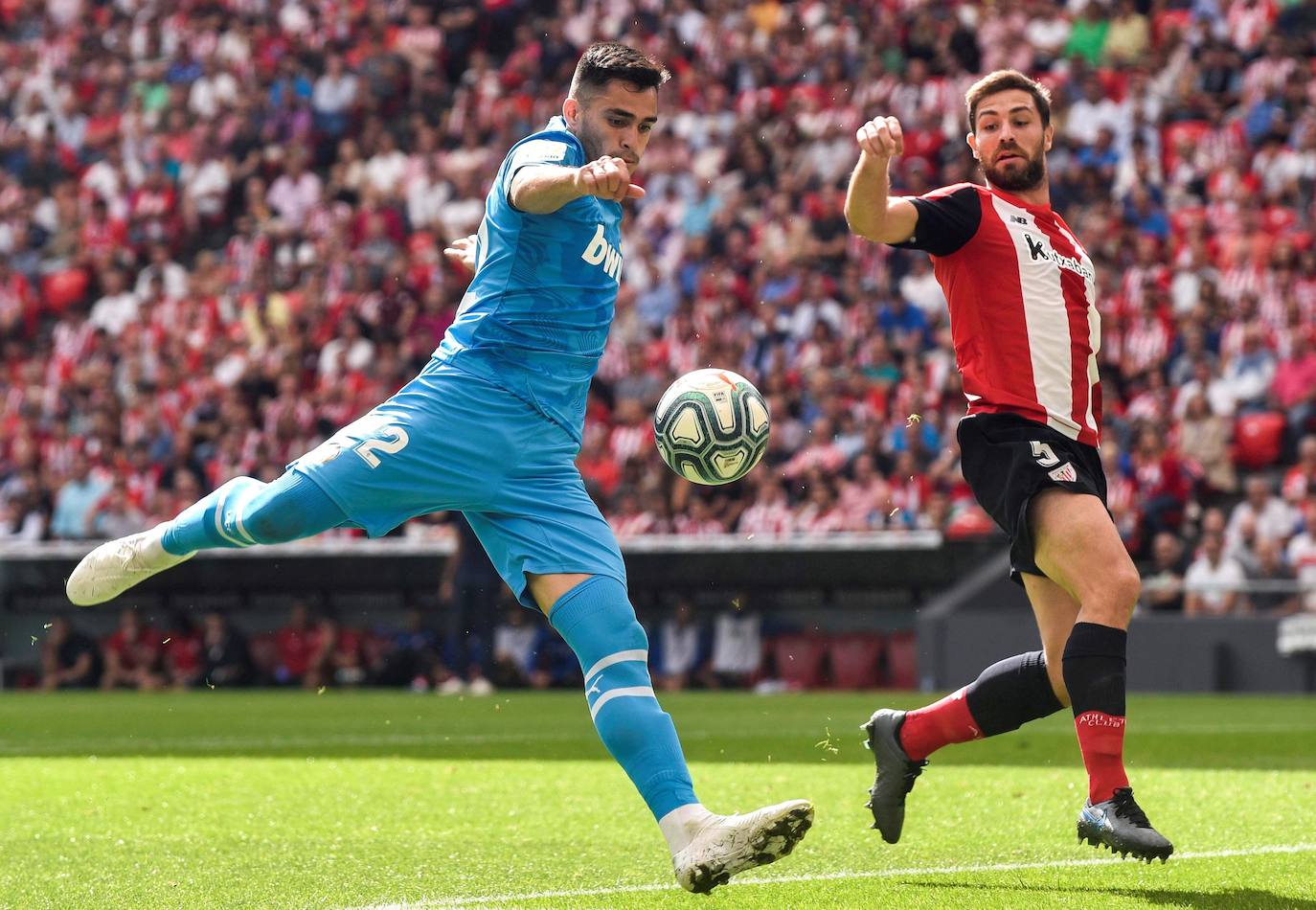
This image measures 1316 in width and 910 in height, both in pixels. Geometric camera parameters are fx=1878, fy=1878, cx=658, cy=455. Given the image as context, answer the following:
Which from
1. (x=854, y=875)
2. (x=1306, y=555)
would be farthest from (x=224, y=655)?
(x=854, y=875)

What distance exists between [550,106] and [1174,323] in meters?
8.72

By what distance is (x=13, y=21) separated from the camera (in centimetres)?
2792

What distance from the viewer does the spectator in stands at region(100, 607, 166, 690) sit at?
18438 mm

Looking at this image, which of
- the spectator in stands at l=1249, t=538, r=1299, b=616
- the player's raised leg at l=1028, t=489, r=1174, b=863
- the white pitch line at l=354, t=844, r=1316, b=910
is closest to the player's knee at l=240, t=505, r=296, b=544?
the white pitch line at l=354, t=844, r=1316, b=910

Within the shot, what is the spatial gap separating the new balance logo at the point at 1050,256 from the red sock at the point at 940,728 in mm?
1382

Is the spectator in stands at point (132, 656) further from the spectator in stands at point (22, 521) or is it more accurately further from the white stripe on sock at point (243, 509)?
the white stripe on sock at point (243, 509)

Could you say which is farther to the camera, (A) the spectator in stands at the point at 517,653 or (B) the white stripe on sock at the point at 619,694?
(A) the spectator in stands at the point at 517,653

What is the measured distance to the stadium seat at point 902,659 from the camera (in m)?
16.4

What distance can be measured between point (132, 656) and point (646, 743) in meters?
14.9

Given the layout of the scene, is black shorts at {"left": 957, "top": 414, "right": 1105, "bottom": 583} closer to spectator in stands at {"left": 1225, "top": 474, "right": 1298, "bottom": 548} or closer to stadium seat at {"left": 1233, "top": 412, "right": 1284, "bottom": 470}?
spectator in stands at {"left": 1225, "top": 474, "right": 1298, "bottom": 548}

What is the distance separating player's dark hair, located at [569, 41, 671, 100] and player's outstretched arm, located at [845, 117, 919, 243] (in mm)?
624

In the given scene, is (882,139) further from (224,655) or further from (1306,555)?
(224,655)

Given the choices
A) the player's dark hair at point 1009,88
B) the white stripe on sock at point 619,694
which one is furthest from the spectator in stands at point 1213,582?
the white stripe on sock at point 619,694

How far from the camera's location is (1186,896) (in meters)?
4.96
